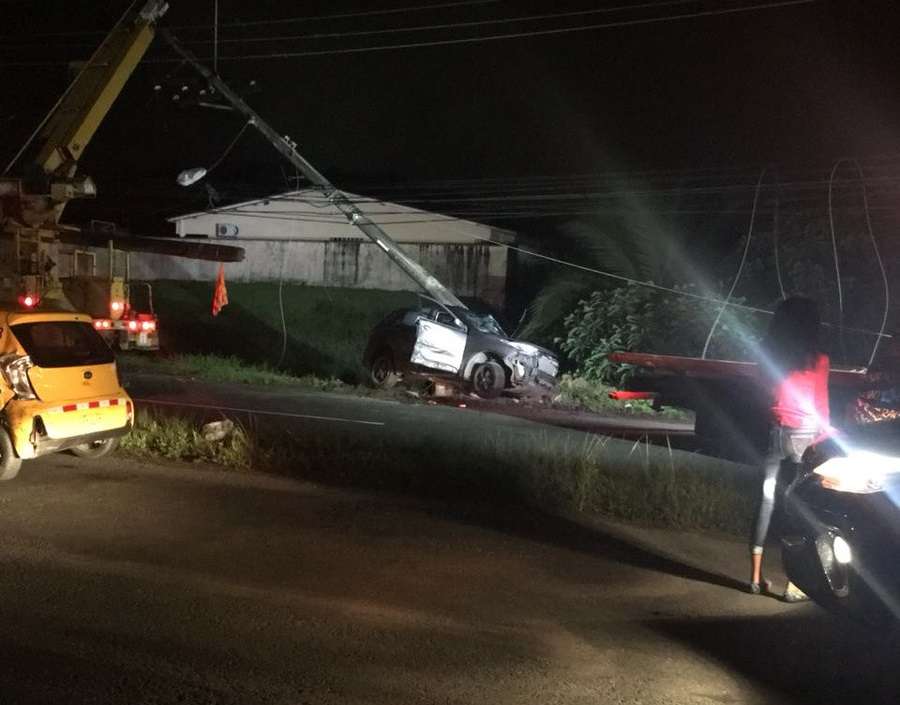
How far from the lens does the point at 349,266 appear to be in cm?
3052

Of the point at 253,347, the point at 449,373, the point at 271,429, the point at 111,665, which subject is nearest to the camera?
the point at 111,665

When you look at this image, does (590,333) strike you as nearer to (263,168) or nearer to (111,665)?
(111,665)

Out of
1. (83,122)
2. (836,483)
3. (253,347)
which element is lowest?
(253,347)

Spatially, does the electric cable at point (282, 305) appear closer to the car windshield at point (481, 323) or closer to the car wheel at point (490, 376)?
the car windshield at point (481, 323)

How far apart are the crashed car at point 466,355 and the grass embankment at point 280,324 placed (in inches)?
164

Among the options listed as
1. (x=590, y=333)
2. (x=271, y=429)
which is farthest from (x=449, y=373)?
(x=271, y=429)

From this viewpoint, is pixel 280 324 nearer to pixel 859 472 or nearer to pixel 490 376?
pixel 490 376

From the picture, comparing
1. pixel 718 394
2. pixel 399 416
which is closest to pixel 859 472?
pixel 718 394

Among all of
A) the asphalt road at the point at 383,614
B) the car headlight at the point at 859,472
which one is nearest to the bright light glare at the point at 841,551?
the car headlight at the point at 859,472

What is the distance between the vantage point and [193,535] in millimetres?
7094

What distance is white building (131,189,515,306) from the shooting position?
91.7 feet

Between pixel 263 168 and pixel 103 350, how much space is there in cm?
2970

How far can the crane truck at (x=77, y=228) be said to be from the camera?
1382cm

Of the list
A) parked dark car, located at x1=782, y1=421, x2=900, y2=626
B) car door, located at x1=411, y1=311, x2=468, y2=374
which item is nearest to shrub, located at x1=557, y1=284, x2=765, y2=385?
car door, located at x1=411, y1=311, x2=468, y2=374
